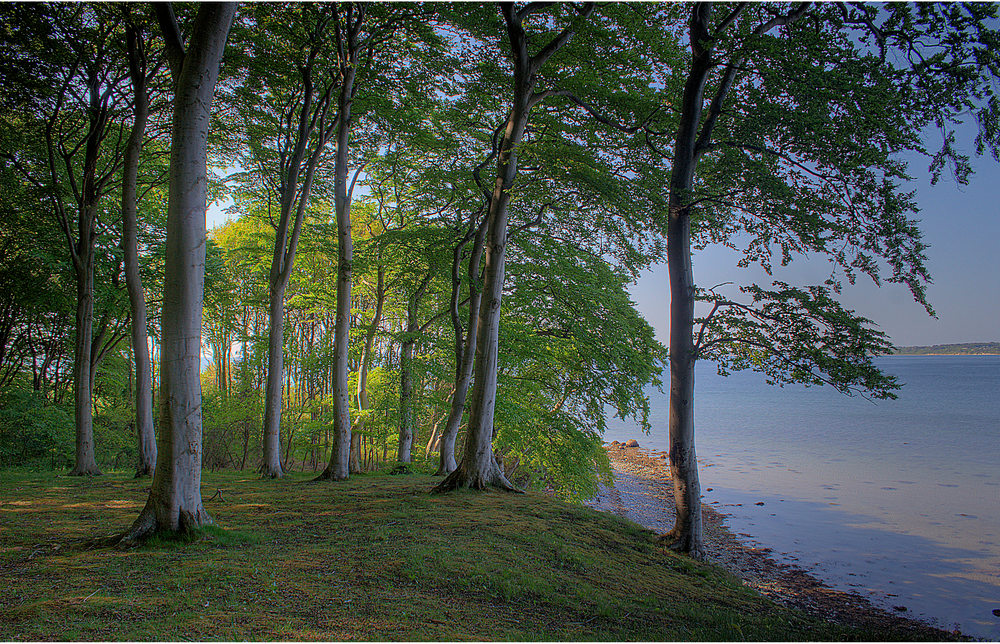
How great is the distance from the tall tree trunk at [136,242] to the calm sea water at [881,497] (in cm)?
1347

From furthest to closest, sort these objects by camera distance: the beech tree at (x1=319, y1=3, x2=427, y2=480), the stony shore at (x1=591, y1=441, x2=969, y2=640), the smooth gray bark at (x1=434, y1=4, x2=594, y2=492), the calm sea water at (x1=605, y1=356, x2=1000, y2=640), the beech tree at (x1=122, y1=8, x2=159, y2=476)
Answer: the calm sea water at (x1=605, y1=356, x2=1000, y2=640) < the beech tree at (x1=319, y1=3, x2=427, y2=480) < the beech tree at (x1=122, y1=8, x2=159, y2=476) < the smooth gray bark at (x1=434, y1=4, x2=594, y2=492) < the stony shore at (x1=591, y1=441, x2=969, y2=640)

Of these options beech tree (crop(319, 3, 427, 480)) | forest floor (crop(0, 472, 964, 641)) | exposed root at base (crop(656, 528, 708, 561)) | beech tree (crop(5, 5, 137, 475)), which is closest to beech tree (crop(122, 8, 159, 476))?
beech tree (crop(5, 5, 137, 475))

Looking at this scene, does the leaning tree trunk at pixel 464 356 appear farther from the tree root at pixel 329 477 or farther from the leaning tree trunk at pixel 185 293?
the leaning tree trunk at pixel 185 293

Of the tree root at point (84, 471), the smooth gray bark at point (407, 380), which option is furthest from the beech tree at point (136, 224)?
the smooth gray bark at point (407, 380)

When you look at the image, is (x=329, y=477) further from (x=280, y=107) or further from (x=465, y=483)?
(x=280, y=107)

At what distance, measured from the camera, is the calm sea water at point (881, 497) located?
959cm

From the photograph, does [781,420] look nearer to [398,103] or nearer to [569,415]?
[569,415]

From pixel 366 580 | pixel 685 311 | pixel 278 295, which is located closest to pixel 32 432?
pixel 278 295

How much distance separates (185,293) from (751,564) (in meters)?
12.0

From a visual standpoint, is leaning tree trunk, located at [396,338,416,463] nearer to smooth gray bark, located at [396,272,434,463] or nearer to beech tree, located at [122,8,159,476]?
smooth gray bark, located at [396,272,434,463]

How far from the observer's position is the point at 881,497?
16141 millimetres

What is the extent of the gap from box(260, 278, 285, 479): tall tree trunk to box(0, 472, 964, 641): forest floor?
3.28 meters

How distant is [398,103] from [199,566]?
9.73 metres

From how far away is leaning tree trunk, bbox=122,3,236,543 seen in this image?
172 inches
